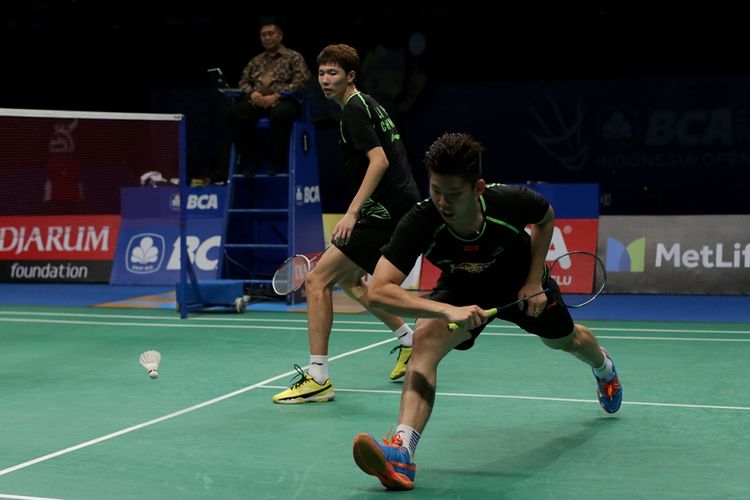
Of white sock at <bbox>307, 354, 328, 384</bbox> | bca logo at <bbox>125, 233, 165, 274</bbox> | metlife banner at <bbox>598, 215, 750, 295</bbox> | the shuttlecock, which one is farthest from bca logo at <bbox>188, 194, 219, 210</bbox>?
white sock at <bbox>307, 354, 328, 384</bbox>

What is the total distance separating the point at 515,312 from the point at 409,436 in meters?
0.88

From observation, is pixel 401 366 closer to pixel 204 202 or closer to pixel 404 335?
pixel 404 335

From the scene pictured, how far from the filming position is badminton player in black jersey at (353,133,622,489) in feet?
13.2

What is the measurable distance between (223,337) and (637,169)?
10.6 metres

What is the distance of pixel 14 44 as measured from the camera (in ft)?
65.5

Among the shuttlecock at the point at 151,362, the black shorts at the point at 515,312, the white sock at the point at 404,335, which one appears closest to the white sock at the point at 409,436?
the black shorts at the point at 515,312

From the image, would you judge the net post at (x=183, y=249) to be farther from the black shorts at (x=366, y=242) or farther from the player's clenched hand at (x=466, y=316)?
the player's clenched hand at (x=466, y=316)

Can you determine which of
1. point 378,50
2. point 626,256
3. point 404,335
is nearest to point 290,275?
point 404,335

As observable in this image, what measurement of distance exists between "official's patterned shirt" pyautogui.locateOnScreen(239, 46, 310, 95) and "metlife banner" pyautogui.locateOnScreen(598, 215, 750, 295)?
12.1 ft

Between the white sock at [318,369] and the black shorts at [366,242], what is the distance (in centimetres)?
57

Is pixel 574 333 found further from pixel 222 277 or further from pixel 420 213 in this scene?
pixel 222 277

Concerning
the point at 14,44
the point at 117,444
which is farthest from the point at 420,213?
the point at 14,44

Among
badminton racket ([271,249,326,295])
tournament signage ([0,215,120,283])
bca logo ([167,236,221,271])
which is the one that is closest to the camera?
badminton racket ([271,249,326,295])

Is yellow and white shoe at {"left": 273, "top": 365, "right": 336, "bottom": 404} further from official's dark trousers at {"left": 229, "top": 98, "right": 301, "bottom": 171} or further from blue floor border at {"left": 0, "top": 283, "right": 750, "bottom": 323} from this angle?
official's dark trousers at {"left": 229, "top": 98, "right": 301, "bottom": 171}
